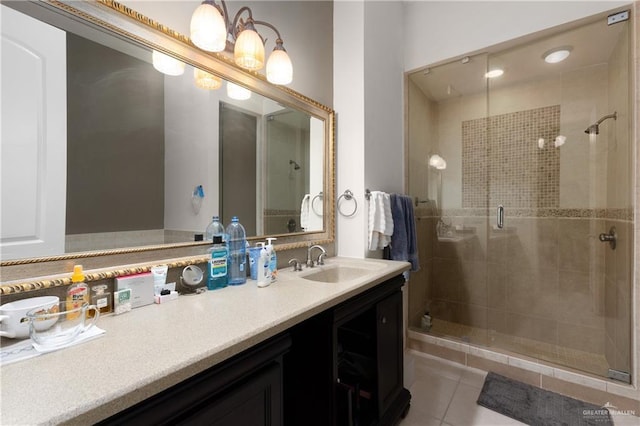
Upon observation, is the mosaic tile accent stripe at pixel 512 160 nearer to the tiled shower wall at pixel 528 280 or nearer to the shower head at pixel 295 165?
the tiled shower wall at pixel 528 280

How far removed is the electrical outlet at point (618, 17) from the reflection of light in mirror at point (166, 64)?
247 centimetres

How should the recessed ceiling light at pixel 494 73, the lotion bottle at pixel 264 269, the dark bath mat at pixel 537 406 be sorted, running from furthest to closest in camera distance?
the recessed ceiling light at pixel 494 73
the dark bath mat at pixel 537 406
the lotion bottle at pixel 264 269

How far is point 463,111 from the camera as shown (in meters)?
2.60

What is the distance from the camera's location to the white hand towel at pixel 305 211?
1.74 meters

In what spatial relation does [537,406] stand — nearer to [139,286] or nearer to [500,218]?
[500,218]

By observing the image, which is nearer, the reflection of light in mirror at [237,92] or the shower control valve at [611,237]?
the reflection of light in mirror at [237,92]

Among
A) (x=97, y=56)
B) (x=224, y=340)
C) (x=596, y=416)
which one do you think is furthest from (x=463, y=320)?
(x=97, y=56)

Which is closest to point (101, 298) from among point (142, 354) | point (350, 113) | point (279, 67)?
point (142, 354)

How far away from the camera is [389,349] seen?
55.7 inches

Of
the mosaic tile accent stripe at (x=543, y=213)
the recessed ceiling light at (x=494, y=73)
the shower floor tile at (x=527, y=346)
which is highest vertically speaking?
the recessed ceiling light at (x=494, y=73)

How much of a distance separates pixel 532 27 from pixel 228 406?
2688 mm

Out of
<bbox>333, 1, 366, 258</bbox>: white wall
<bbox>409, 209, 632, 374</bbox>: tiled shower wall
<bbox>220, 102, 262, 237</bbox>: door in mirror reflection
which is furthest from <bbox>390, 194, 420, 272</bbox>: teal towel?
<bbox>220, 102, 262, 237</bbox>: door in mirror reflection

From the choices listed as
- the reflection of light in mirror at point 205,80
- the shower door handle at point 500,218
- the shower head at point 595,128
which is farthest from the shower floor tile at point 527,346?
the reflection of light in mirror at point 205,80

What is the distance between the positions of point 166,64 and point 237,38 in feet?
1.22
